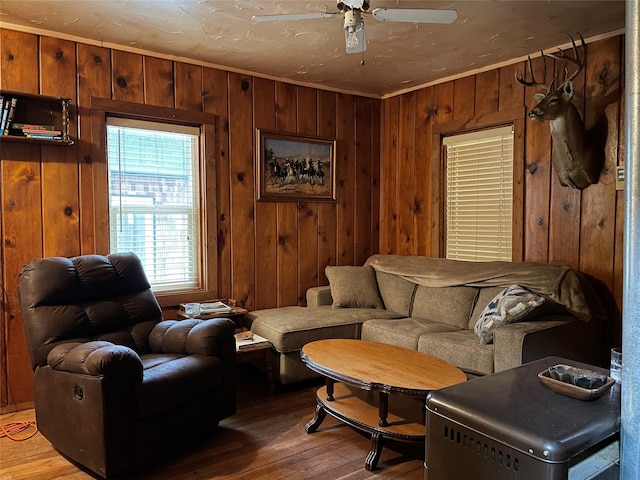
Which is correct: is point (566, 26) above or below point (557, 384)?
above

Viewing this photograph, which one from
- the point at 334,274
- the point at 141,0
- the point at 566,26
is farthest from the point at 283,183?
the point at 566,26

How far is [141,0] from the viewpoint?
269 centimetres

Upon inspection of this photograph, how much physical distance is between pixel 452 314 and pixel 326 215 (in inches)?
63.3

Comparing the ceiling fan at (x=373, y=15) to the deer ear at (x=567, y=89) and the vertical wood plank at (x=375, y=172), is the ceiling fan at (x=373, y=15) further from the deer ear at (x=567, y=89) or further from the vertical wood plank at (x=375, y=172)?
the vertical wood plank at (x=375, y=172)

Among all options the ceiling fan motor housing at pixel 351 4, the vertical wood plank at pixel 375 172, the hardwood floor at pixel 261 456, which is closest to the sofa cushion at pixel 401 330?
the hardwood floor at pixel 261 456

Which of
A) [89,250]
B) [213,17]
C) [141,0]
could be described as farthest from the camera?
[89,250]

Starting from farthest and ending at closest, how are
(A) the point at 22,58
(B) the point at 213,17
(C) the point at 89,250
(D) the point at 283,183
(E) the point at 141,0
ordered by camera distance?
(D) the point at 283,183 < (C) the point at 89,250 < (A) the point at 22,58 < (B) the point at 213,17 < (E) the point at 141,0

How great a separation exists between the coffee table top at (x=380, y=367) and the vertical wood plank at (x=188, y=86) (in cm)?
219

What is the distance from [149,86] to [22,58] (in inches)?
32.8

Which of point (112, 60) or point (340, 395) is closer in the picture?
point (340, 395)

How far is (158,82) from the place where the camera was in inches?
143

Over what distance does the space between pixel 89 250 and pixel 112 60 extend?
1.42 meters

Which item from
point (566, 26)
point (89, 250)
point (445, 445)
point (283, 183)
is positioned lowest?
point (445, 445)

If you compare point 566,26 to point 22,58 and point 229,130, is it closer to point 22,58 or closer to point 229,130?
point 229,130
